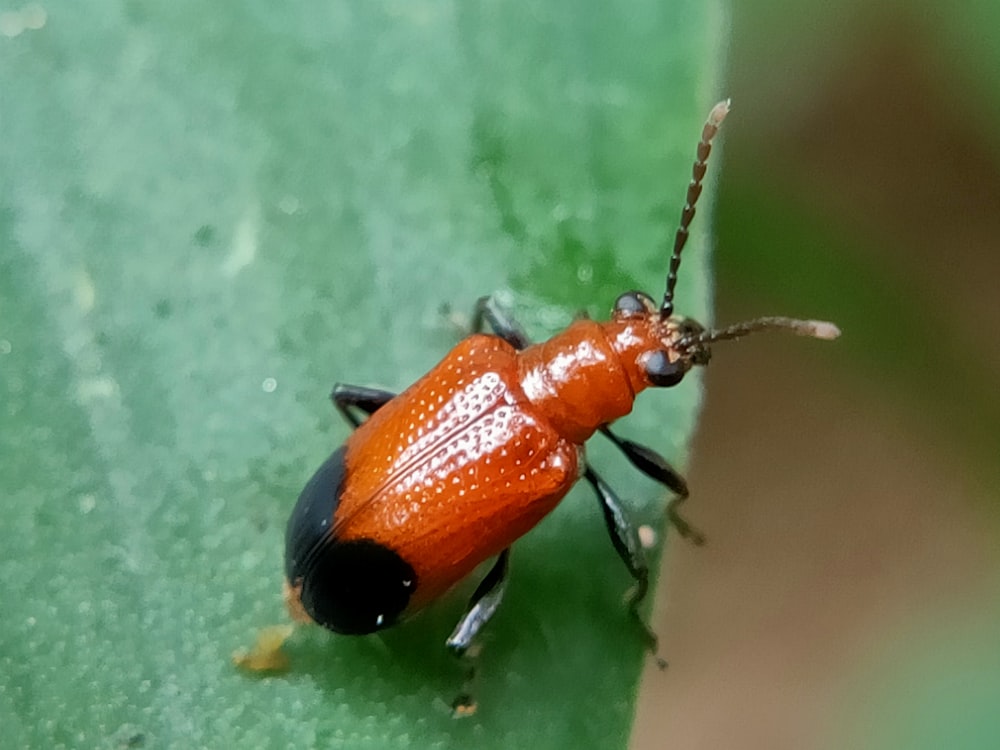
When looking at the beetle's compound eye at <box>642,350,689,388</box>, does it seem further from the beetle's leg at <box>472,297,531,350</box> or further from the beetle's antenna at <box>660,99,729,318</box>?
the beetle's leg at <box>472,297,531,350</box>

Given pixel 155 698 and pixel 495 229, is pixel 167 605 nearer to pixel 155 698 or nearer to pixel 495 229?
pixel 155 698

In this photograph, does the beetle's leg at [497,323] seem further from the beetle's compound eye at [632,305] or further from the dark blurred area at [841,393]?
the dark blurred area at [841,393]

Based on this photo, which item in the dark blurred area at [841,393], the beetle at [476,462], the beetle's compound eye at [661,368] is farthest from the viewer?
the dark blurred area at [841,393]

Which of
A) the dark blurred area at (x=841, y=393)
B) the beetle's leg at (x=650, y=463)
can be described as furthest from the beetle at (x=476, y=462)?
the dark blurred area at (x=841, y=393)

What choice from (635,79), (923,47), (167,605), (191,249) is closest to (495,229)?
(635,79)

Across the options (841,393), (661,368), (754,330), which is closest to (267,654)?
(661,368)

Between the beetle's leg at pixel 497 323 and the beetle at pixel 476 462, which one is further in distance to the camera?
the beetle's leg at pixel 497 323

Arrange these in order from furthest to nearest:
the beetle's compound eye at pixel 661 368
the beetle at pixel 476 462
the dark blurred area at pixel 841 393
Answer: the dark blurred area at pixel 841 393 < the beetle's compound eye at pixel 661 368 < the beetle at pixel 476 462
